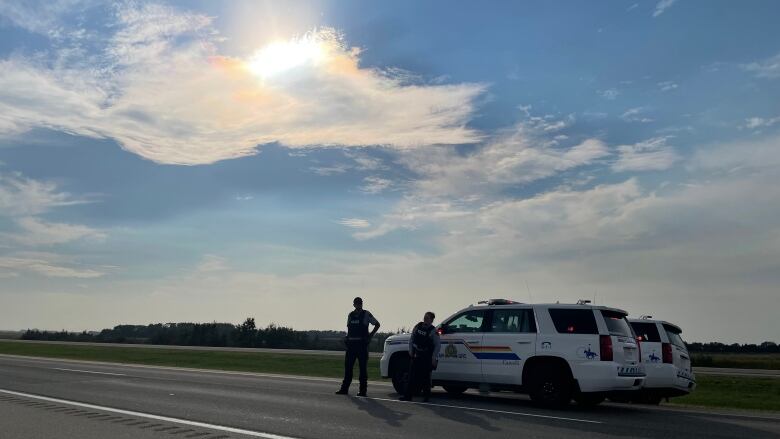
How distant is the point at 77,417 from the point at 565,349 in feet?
27.2

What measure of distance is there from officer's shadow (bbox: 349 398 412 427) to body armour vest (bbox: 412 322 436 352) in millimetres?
1350

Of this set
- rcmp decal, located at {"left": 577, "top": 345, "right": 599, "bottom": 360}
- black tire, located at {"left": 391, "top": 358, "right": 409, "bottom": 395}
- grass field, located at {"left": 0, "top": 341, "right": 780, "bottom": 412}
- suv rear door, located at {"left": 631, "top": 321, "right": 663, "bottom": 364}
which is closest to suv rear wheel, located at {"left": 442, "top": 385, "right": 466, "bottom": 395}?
black tire, located at {"left": 391, "top": 358, "right": 409, "bottom": 395}

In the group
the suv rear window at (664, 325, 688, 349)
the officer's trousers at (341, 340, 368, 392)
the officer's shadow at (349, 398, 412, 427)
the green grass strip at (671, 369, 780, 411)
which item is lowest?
the officer's shadow at (349, 398, 412, 427)

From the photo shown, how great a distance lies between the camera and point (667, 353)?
49.8ft

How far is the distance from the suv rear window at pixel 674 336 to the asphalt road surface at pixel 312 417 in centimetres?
206

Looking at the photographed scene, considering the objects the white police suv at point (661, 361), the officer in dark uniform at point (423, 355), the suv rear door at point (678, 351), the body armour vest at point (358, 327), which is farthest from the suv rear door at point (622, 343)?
the body armour vest at point (358, 327)

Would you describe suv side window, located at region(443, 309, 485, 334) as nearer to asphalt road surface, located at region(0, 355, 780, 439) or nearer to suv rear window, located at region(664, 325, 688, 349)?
asphalt road surface, located at region(0, 355, 780, 439)

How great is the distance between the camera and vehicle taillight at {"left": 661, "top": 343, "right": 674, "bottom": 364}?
15070mm

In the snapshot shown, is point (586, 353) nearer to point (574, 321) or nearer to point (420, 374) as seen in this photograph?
point (574, 321)

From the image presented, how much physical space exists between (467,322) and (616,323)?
297 cm

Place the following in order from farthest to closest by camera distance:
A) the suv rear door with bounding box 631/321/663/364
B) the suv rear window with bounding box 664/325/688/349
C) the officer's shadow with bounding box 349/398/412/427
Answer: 1. the suv rear window with bounding box 664/325/688/349
2. the suv rear door with bounding box 631/321/663/364
3. the officer's shadow with bounding box 349/398/412/427

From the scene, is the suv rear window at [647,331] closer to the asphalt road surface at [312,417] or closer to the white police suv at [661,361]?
the white police suv at [661,361]

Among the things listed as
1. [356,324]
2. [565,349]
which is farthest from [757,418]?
[356,324]

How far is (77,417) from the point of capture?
37.5 feet
